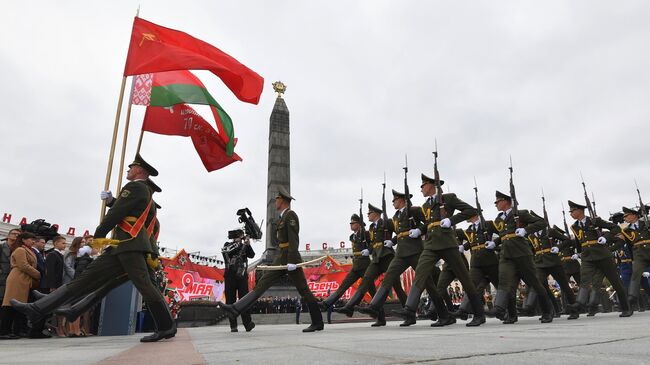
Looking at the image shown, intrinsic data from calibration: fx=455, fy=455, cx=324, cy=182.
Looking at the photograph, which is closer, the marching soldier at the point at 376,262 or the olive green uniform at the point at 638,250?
the marching soldier at the point at 376,262

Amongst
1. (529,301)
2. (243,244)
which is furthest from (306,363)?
(529,301)

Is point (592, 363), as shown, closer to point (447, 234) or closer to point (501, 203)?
point (447, 234)

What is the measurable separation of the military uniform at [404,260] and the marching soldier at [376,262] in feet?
1.38

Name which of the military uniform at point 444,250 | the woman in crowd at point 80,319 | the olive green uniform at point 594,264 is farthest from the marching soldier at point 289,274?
the olive green uniform at point 594,264

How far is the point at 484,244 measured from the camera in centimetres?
789

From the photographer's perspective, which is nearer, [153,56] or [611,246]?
[153,56]

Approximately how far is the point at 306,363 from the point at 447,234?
474cm

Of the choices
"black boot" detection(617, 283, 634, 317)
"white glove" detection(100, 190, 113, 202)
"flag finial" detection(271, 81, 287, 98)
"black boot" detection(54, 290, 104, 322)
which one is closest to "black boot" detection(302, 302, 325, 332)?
"black boot" detection(54, 290, 104, 322)

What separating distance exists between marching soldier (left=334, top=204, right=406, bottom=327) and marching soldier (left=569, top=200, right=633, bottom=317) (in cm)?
295

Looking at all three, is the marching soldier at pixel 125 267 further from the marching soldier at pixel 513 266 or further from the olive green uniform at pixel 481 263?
the olive green uniform at pixel 481 263

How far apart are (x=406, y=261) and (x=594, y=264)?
353 cm

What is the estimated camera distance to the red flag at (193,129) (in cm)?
833

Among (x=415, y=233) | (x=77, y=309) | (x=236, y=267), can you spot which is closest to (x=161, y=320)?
(x=77, y=309)

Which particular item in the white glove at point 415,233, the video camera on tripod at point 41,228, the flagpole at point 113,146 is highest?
the flagpole at point 113,146
